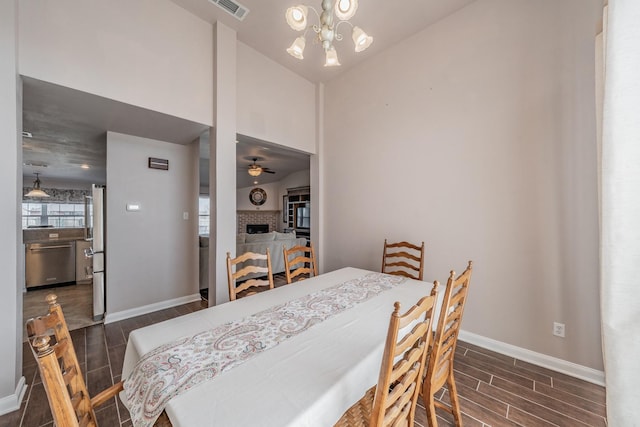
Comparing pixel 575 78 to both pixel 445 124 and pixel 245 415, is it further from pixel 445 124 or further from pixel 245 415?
pixel 245 415

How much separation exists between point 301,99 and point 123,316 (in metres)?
3.73

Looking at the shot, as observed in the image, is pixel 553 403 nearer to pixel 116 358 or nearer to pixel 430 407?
pixel 430 407

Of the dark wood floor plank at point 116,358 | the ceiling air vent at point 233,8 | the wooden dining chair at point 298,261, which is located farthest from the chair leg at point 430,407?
the ceiling air vent at point 233,8

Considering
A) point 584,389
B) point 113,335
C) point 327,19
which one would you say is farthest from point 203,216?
point 584,389

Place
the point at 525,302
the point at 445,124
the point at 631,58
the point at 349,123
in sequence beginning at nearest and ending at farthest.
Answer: the point at 631,58, the point at 525,302, the point at 445,124, the point at 349,123

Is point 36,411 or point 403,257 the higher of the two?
point 403,257

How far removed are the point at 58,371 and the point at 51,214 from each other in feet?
36.1

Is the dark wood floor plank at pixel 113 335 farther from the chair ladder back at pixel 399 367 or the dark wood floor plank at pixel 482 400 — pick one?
the dark wood floor plank at pixel 482 400

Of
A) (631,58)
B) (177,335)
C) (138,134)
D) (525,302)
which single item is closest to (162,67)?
(138,134)

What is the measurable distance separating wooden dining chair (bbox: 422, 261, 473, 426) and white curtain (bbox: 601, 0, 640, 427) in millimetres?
526

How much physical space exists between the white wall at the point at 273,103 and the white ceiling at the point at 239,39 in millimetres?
133

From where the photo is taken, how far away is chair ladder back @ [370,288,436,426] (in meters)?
0.72

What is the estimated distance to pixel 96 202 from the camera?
2.89 meters

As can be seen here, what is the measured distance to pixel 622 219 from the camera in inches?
40.4
